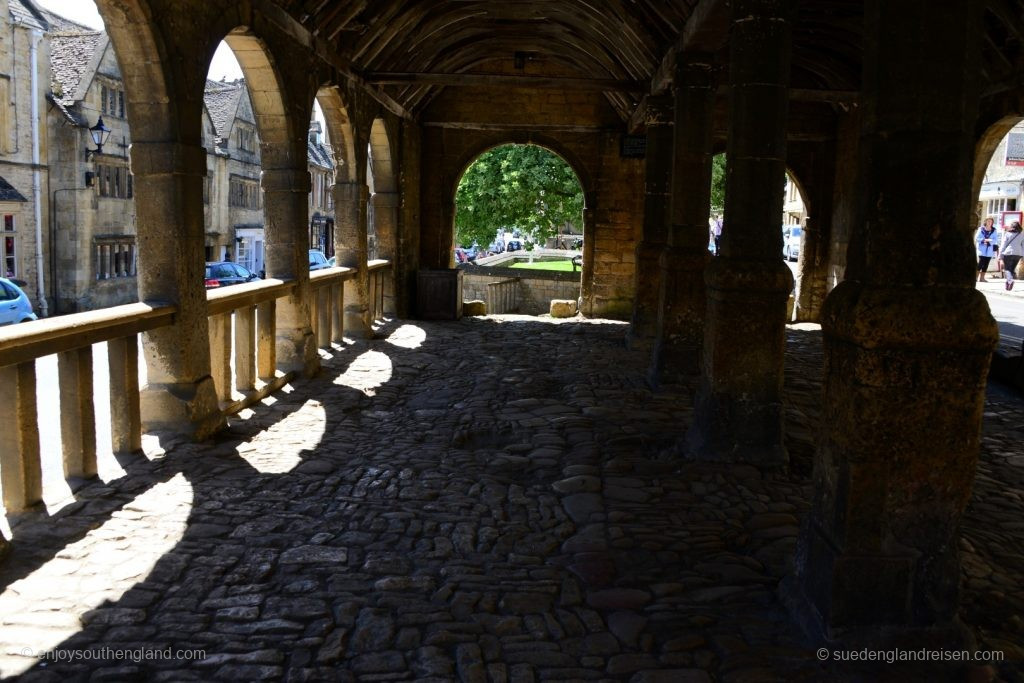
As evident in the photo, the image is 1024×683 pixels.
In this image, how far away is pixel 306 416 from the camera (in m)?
6.85

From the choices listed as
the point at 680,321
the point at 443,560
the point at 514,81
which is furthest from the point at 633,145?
the point at 443,560

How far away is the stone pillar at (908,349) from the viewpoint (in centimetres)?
282

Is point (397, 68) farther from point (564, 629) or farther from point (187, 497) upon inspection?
point (564, 629)

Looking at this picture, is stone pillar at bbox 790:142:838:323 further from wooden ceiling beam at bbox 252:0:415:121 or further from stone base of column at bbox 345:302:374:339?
stone base of column at bbox 345:302:374:339

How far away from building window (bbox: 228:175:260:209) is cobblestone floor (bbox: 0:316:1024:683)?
25858 millimetres

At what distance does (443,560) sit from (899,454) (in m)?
2.04

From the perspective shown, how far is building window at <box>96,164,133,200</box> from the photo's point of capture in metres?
23.3

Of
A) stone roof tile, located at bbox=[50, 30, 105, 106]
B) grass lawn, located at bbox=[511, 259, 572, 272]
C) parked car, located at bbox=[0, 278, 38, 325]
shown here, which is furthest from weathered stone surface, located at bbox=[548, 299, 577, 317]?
grass lawn, located at bbox=[511, 259, 572, 272]

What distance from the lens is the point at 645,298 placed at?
1095 centimetres

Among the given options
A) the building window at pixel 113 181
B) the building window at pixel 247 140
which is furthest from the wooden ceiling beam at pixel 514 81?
the building window at pixel 247 140

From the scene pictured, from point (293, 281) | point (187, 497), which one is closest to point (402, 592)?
point (187, 497)

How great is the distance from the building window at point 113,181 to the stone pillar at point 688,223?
19.5m

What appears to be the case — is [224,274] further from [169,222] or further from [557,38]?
[169,222]

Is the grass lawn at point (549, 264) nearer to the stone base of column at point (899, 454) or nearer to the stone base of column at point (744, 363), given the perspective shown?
the stone base of column at point (744, 363)
